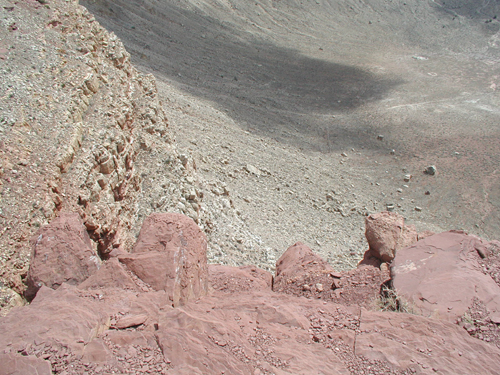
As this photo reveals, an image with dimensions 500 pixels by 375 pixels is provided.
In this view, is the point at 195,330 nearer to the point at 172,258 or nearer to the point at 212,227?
the point at 172,258

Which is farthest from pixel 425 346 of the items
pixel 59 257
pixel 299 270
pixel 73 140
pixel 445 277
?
pixel 73 140

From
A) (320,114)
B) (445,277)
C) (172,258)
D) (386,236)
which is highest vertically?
(320,114)

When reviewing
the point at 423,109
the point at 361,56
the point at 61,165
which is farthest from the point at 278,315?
the point at 361,56

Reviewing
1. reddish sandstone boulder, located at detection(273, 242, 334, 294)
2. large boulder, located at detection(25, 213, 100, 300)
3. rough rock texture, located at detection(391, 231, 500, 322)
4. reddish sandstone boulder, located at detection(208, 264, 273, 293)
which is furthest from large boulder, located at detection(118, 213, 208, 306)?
rough rock texture, located at detection(391, 231, 500, 322)

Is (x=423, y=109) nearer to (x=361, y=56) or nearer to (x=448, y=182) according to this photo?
(x=448, y=182)

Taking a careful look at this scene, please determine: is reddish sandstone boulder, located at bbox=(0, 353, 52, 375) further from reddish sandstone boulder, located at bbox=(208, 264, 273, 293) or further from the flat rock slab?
reddish sandstone boulder, located at bbox=(208, 264, 273, 293)

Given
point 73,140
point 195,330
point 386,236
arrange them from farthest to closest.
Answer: point 386,236
point 73,140
point 195,330

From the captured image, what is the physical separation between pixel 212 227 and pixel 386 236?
12.0ft

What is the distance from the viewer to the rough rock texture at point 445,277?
13.7 ft

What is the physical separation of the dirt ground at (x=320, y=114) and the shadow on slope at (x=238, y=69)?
0.11 meters

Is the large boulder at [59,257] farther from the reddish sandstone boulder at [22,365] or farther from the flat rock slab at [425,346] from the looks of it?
the flat rock slab at [425,346]

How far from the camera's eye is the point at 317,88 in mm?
22891

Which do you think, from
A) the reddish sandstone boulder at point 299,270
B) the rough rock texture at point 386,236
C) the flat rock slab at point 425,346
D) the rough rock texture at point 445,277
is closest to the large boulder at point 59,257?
the reddish sandstone boulder at point 299,270

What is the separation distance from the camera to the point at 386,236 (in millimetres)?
6965
